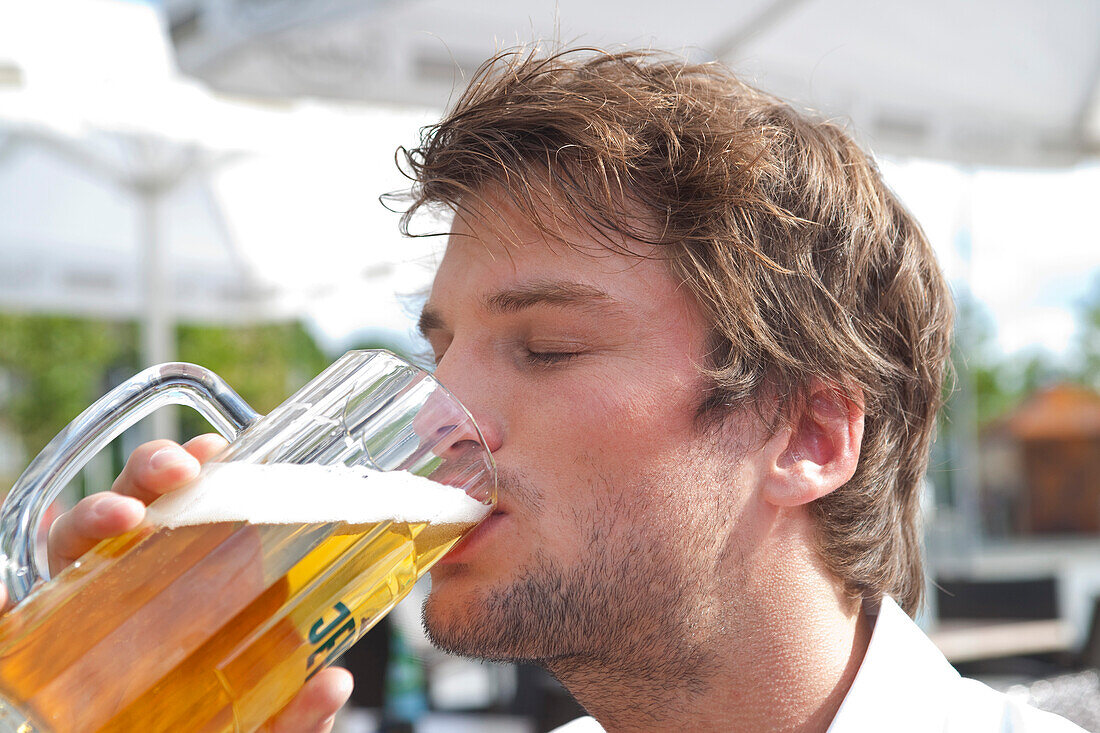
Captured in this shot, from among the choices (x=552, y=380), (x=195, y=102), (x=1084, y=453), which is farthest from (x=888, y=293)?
(x=1084, y=453)

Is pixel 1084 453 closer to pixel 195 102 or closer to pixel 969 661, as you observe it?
pixel 969 661

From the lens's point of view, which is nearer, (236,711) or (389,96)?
(236,711)

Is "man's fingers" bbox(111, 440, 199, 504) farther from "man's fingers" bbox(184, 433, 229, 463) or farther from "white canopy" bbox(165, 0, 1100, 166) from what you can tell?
"white canopy" bbox(165, 0, 1100, 166)

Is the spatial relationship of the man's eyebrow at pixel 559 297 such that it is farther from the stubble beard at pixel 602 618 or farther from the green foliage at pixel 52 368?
the green foliage at pixel 52 368

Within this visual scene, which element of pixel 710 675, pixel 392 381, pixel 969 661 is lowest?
pixel 969 661

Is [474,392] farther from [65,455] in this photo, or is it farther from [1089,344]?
[1089,344]

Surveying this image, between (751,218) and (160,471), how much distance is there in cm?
93

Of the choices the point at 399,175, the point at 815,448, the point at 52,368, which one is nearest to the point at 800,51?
the point at 399,175

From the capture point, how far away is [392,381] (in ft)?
3.37

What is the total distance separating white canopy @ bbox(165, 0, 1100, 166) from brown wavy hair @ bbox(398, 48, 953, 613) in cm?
122

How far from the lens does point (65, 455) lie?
0.95m

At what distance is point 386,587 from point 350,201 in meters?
5.11

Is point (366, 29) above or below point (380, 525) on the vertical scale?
above

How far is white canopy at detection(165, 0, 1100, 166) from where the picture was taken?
9.47ft
